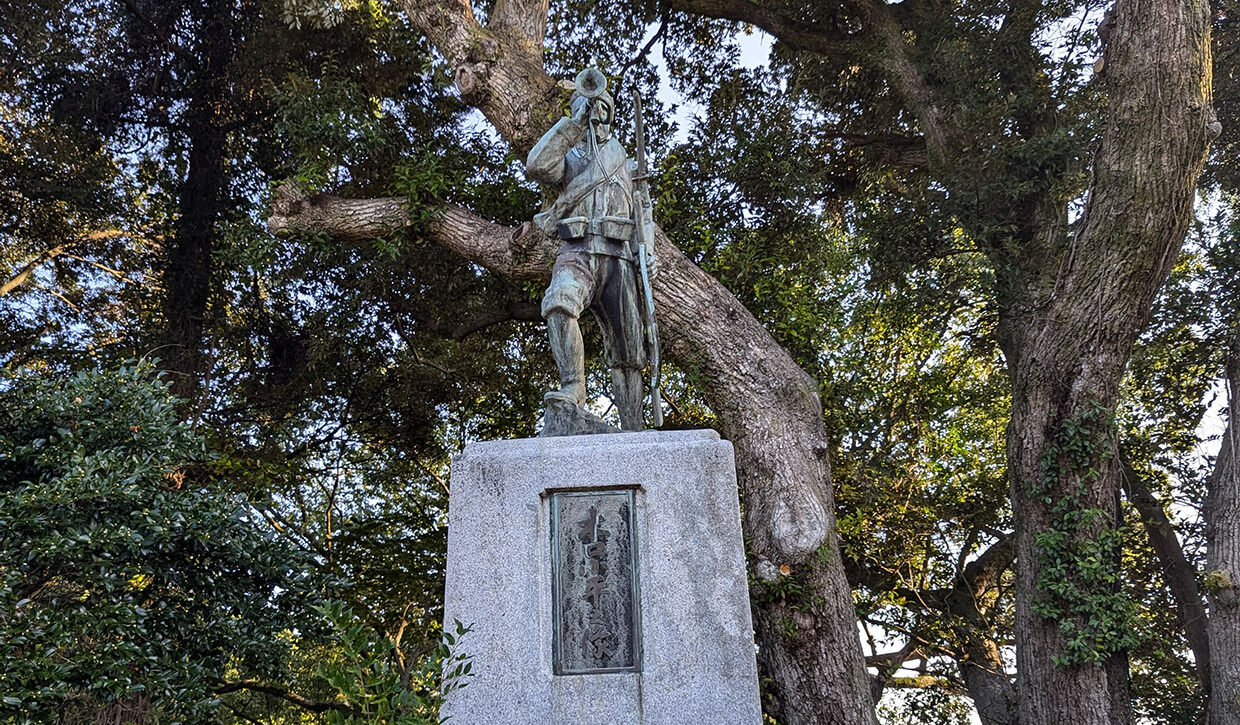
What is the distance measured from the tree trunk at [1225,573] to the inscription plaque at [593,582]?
538 centimetres

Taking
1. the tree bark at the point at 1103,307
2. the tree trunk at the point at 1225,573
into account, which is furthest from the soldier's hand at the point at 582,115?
the tree trunk at the point at 1225,573

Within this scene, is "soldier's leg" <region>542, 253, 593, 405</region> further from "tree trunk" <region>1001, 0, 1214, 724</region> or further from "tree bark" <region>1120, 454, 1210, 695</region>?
"tree bark" <region>1120, 454, 1210, 695</region>

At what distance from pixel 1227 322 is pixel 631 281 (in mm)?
6462

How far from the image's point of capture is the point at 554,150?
4.58 m

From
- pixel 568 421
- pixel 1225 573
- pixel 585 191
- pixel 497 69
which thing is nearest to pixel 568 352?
pixel 568 421

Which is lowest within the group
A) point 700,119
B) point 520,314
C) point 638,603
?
point 638,603

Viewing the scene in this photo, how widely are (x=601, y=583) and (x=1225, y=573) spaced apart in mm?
5580

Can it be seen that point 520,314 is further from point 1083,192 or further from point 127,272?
point 1083,192

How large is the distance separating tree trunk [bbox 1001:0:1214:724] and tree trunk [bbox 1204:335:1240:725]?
0.90 m

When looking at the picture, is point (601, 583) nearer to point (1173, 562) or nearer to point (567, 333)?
point (567, 333)

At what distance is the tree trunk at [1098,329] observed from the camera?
21.5ft

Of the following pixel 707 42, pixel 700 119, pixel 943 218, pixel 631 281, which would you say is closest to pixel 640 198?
pixel 631 281

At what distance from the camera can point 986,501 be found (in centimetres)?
1080

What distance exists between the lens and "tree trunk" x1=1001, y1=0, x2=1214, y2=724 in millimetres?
6543
